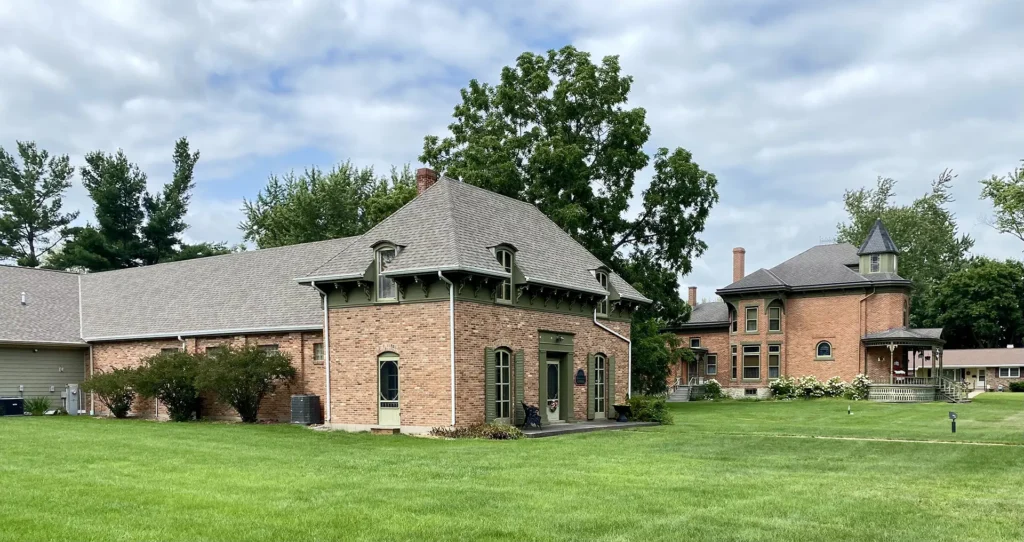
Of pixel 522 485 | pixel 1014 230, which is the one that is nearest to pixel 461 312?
pixel 522 485

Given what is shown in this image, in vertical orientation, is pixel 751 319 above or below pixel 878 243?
below

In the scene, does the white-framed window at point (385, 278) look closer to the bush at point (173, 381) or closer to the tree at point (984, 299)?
the bush at point (173, 381)

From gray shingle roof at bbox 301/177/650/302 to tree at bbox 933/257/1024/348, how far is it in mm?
51507

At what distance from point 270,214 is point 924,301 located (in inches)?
2133

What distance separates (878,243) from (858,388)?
8175 mm

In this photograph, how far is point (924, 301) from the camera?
7225cm

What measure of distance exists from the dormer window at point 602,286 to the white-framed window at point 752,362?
78.7 ft

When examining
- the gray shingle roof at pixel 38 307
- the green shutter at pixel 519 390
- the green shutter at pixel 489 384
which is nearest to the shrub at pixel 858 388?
the green shutter at pixel 519 390

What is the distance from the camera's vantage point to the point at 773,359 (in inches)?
1943

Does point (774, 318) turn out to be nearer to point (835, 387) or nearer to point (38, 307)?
point (835, 387)

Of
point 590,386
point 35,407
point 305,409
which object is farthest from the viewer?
point 35,407

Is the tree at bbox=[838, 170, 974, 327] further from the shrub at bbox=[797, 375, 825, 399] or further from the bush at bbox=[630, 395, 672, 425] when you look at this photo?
the bush at bbox=[630, 395, 672, 425]

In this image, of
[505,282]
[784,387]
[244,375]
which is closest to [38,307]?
[244,375]

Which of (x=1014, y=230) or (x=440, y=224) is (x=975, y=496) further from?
(x=1014, y=230)
